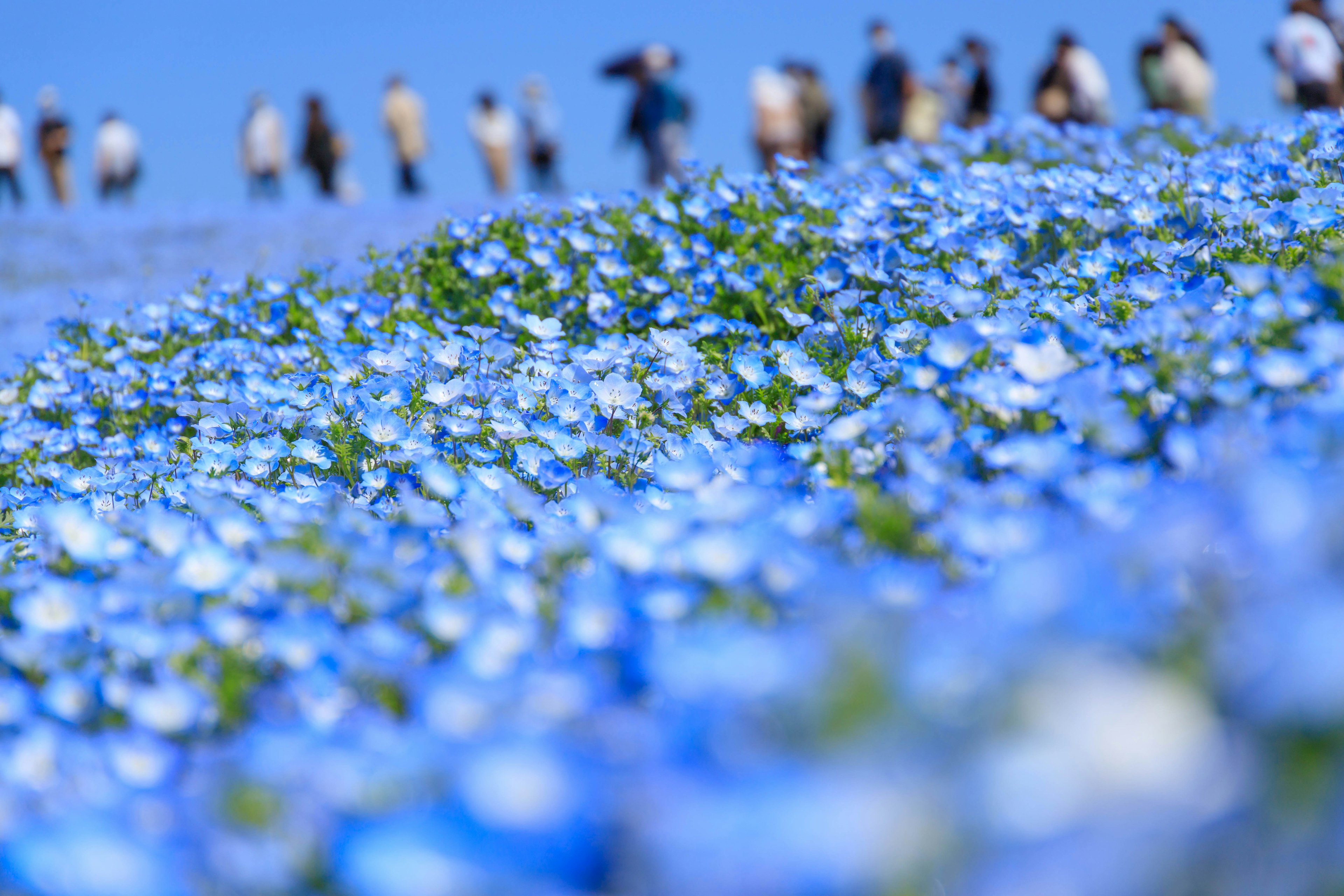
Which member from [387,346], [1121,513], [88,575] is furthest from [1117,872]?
[387,346]

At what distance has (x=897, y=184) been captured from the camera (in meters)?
4.71

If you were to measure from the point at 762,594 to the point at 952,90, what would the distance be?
12.3 metres

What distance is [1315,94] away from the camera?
318 inches

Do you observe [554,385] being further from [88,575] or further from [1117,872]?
[1117,872]

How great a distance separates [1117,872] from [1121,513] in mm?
874

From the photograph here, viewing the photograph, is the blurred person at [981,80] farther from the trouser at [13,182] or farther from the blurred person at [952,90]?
the trouser at [13,182]

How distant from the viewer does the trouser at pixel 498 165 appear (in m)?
13.5

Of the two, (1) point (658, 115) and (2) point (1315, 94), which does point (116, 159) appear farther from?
(2) point (1315, 94)

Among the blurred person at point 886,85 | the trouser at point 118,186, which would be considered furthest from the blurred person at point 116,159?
the blurred person at point 886,85

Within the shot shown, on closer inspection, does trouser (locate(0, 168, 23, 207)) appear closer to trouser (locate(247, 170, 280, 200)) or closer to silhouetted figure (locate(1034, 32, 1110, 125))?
trouser (locate(247, 170, 280, 200))

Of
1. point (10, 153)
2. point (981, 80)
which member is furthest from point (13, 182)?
point (981, 80)

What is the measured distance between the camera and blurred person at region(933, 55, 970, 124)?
40.4 feet

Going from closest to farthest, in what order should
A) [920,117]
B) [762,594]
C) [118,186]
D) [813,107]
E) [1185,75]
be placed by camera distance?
[762,594] → [1185,75] → [920,117] → [813,107] → [118,186]

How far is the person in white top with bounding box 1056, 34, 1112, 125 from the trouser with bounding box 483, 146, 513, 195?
22.1ft
